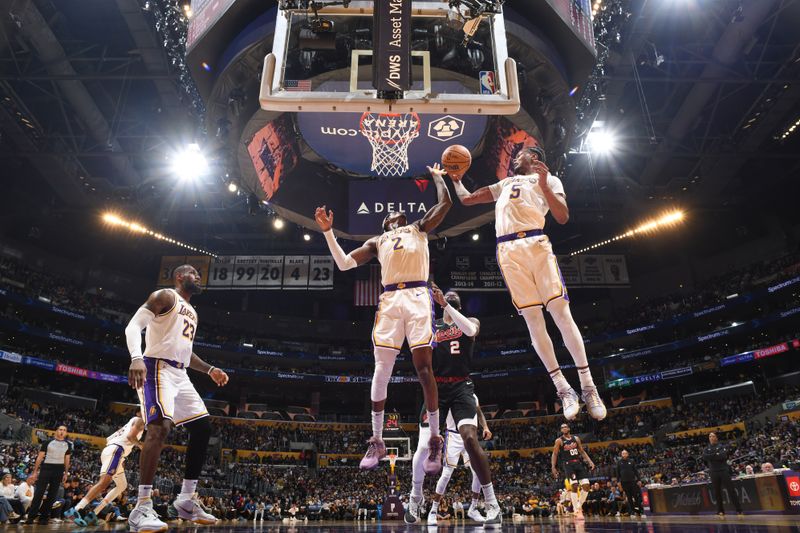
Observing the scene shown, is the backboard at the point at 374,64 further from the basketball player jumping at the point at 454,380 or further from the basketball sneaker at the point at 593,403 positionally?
the basketball sneaker at the point at 593,403

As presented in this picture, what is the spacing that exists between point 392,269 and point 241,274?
86.0 feet

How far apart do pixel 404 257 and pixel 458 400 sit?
2146 mm

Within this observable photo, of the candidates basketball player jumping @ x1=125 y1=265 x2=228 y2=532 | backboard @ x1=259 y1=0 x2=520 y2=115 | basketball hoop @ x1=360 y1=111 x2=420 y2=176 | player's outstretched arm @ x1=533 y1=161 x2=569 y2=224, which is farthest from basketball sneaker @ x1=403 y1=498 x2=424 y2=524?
basketball hoop @ x1=360 y1=111 x2=420 y2=176

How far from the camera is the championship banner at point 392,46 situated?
5277 mm

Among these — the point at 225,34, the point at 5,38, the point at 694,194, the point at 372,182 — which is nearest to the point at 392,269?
the point at 225,34

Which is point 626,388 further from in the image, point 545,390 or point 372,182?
point 372,182

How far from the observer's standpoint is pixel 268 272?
2947 centimetres

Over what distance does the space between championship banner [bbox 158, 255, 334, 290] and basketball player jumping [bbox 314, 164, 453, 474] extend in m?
23.9

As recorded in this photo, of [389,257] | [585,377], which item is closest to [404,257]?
[389,257]

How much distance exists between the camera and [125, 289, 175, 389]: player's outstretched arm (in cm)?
420

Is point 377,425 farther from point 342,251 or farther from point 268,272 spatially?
point 268,272

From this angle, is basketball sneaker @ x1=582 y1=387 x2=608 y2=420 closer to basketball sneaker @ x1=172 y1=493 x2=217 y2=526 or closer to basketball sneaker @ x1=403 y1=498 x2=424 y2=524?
basketball sneaker @ x1=403 y1=498 x2=424 y2=524

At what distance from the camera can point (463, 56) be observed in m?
8.53

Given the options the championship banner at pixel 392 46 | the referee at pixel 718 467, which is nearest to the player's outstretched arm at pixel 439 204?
the championship banner at pixel 392 46
